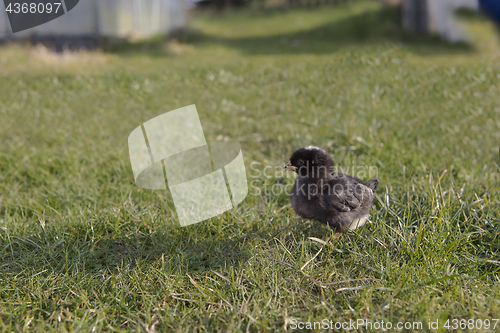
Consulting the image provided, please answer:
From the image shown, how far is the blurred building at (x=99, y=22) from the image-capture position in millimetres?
11562

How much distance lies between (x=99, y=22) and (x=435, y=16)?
510 inches

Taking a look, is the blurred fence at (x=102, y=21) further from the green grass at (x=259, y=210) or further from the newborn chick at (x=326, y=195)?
the newborn chick at (x=326, y=195)

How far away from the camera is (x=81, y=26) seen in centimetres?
1190

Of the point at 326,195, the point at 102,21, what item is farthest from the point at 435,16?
the point at 326,195

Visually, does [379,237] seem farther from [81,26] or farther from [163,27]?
[163,27]

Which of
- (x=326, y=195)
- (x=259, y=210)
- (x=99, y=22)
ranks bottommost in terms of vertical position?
(x=259, y=210)

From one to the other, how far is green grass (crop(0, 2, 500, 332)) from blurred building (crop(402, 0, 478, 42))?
20.6ft

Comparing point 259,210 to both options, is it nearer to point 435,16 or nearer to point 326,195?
point 326,195

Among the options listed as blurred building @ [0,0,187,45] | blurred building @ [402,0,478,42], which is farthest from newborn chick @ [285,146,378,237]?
blurred building @ [402,0,478,42]

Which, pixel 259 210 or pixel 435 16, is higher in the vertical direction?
pixel 435 16

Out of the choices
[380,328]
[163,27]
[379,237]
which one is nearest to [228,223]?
[379,237]

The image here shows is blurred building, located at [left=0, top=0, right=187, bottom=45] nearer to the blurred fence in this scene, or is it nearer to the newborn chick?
the blurred fence

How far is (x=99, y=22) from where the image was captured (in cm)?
1212

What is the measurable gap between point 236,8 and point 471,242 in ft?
98.6
